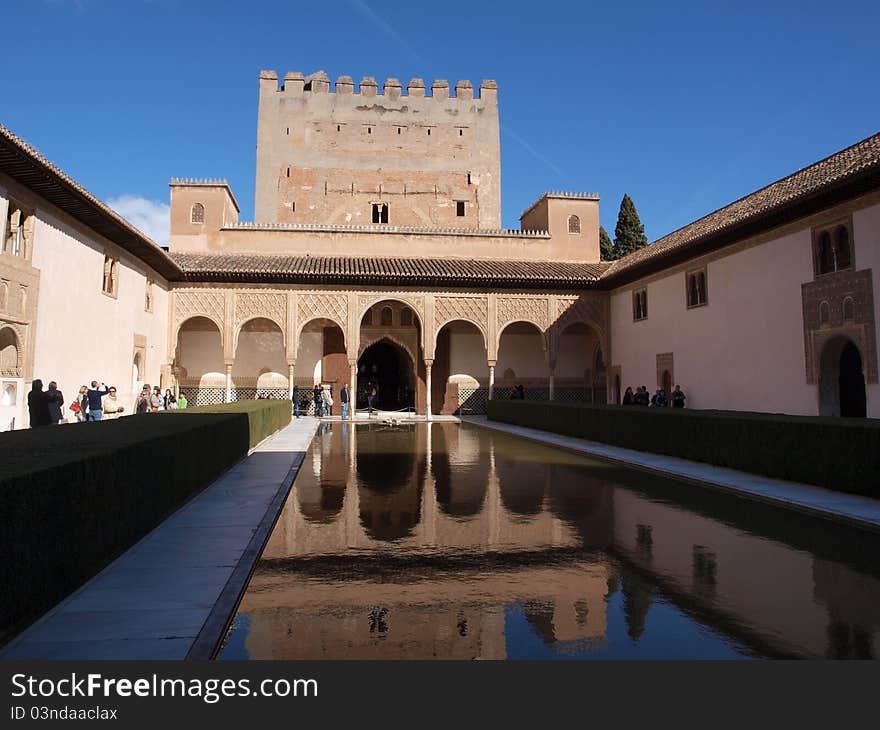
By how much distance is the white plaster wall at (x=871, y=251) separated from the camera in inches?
466

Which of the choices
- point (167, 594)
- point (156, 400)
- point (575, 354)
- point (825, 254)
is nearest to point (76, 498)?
point (167, 594)

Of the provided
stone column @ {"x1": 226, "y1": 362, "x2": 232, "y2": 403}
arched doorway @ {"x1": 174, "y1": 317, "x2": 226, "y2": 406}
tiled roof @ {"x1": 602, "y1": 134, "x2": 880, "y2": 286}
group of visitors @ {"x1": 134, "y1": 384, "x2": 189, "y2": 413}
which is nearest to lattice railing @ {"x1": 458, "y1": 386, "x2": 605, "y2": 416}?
tiled roof @ {"x1": 602, "y1": 134, "x2": 880, "y2": 286}

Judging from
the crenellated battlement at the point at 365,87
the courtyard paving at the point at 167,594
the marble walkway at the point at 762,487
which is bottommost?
the courtyard paving at the point at 167,594

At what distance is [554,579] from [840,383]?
12.7 m

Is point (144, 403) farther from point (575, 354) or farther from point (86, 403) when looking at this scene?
point (575, 354)

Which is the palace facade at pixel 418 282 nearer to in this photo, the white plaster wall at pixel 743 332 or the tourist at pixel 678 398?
the white plaster wall at pixel 743 332

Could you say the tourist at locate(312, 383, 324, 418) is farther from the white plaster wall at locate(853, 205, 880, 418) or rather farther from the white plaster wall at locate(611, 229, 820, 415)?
the white plaster wall at locate(853, 205, 880, 418)

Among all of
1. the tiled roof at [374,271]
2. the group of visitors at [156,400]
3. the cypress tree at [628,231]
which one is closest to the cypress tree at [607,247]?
the cypress tree at [628,231]

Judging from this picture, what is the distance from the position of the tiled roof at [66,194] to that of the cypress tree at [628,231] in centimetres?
2490

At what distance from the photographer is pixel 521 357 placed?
25.6 meters

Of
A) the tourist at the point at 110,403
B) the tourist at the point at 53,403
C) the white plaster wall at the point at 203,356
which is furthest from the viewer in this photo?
the white plaster wall at the point at 203,356

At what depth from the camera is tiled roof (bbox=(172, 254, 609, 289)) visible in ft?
72.3

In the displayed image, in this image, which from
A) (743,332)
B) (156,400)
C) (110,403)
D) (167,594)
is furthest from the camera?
(156,400)

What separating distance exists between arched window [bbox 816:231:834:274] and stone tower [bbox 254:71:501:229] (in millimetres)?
21340
